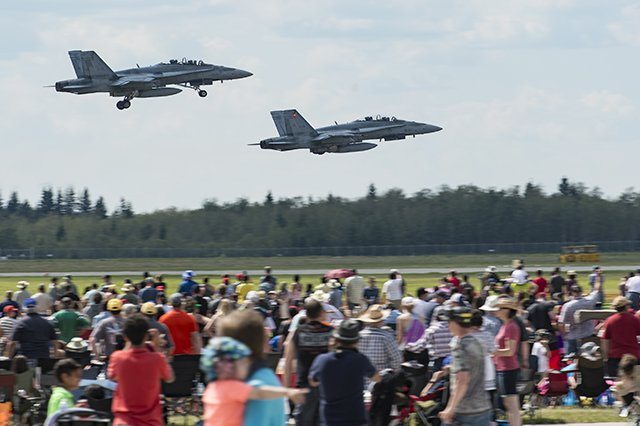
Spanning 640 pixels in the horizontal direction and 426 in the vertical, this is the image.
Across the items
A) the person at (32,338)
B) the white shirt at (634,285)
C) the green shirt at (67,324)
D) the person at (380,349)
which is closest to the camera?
the person at (380,349)

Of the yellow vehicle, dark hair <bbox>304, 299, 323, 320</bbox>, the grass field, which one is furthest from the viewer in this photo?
the yellow vehicle

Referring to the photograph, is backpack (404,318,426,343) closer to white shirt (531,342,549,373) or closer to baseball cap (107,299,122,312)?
white shirt (531,342,549,373)

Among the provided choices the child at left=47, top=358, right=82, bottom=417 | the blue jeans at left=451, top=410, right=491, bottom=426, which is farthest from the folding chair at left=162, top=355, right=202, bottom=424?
the blue jeans at left=451, top=410, right=491, bottom=426

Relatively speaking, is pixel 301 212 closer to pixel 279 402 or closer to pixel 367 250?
pixel 367 250

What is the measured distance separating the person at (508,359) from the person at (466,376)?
2.53 metres

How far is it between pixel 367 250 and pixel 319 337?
210 ft

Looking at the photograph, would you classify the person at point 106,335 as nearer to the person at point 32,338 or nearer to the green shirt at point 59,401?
the person at point 32,338

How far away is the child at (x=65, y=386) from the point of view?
9359 mm

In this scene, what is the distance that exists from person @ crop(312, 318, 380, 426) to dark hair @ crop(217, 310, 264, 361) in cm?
224

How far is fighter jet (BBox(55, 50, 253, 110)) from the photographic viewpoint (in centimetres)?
5191

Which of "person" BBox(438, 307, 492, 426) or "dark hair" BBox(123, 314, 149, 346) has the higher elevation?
"dark hair" BBox(123, 314, 149, 346)

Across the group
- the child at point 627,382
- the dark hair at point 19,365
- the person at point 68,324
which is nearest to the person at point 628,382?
the child at point 627,382

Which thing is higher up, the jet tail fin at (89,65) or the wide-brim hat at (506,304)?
the jet tail fin at (89,65)

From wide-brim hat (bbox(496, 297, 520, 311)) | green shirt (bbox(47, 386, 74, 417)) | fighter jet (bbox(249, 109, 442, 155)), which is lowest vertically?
green shirt (bbox(47, 386, 74, 417))
